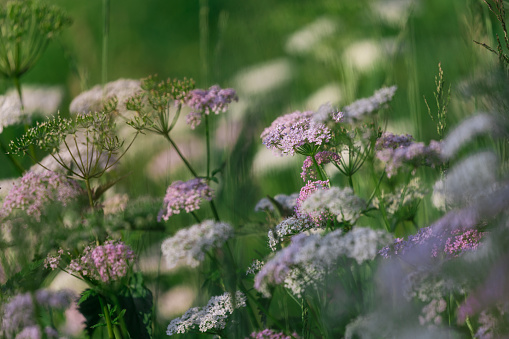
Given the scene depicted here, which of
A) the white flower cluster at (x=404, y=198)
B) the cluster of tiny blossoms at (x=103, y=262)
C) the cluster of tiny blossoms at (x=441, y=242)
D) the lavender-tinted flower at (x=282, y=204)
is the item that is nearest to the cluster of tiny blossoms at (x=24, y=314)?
the cluster of tiny blossoms at (x=103, y=262)

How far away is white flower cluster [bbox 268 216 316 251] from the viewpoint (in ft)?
3.51

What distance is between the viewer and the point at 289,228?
107 centimetres

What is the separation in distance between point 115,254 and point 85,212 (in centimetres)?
16

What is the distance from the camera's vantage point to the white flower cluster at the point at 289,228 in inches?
42.1

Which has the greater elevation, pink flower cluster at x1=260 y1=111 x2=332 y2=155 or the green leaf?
pink flower cluster at x1=260 y1=111 x2=332 y2=155

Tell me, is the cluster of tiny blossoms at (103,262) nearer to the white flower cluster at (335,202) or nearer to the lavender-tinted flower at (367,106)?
the white flower cluster at (335,202)

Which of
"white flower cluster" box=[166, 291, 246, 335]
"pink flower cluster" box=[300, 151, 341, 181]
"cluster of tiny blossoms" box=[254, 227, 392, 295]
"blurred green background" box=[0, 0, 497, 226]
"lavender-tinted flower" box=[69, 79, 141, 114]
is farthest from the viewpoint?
"lavender-tinted flower" box=[69, 79, 141, 114]

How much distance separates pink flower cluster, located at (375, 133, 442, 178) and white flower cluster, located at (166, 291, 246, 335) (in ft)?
1.22

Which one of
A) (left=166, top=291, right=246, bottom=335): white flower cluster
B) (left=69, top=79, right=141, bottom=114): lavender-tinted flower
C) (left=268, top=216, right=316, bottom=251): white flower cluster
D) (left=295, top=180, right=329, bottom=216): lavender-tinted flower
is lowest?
(left=166, top=291, right=246, bottom=335): white flower cluster

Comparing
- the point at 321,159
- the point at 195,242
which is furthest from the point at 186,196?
the point at 321,159

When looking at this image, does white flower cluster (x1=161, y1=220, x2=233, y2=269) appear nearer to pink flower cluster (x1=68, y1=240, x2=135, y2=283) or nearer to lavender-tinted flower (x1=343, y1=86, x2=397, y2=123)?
pink flower cluster (x1=68, y1=240, x2=135, y2=283)

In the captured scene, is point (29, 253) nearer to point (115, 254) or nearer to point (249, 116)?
point (115, 254)

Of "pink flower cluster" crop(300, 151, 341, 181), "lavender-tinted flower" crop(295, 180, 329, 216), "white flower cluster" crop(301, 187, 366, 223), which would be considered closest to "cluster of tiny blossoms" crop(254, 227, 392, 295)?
"white flower cluster" crop(301, 187, 366, 223)

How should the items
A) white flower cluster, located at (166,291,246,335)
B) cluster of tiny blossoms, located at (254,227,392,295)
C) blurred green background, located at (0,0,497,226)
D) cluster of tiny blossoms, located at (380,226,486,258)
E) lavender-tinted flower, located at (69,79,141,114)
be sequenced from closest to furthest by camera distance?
cluster of tiny blossoms, located at (254,227,392,295)
cluster of tiny blossoms, located at (380,226,486,258)
white flower cluster, located at (166,291,246,335)
blurred green background, located at (0,0,497,226)
lavender-tinted flower, located at (69,79,141,114)
